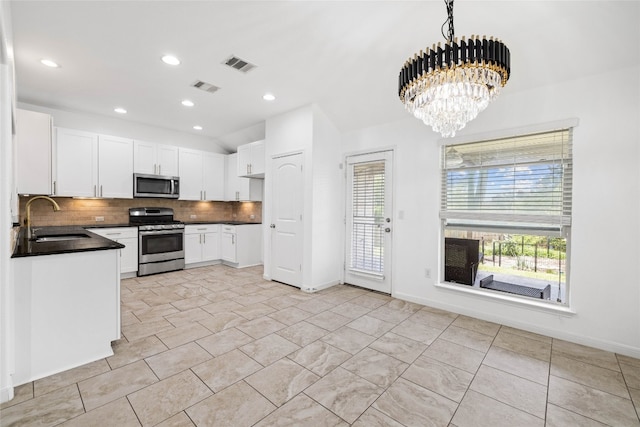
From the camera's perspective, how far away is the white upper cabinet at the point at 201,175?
583 cm

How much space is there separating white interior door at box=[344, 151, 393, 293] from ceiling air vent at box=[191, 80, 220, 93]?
86.2 inches

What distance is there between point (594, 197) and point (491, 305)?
145cm

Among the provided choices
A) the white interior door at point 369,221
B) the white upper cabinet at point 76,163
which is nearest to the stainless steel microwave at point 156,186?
the white upper cabinet at point 76,163

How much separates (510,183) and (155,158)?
577cm

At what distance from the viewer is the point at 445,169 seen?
3557 mm

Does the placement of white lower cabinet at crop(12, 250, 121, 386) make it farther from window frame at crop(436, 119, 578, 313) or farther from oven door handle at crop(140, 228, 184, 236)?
window frame at crop(436, 119, 578, 313)

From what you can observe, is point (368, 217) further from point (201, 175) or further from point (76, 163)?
point (76, 163)

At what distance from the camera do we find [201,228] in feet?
19.0

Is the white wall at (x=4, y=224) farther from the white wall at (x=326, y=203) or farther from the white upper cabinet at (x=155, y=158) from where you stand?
the white upper cabinet at (x=155, y=158)

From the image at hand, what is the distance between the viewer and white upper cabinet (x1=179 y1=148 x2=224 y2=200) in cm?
583

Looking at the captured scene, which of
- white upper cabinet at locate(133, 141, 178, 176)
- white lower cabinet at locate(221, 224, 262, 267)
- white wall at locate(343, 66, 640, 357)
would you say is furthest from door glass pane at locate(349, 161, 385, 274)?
white upper cabinet at locate(133, 141, 178, 176)

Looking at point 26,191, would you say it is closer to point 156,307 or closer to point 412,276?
point 156,307

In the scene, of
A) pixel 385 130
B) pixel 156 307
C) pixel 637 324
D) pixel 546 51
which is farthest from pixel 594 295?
pixel 156 307

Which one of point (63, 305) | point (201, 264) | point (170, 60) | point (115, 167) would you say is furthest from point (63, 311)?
point (201, 264)
